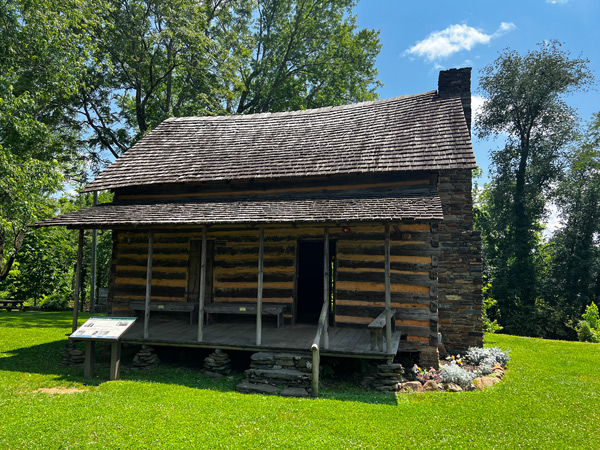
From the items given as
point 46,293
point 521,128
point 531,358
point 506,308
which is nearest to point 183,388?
point 531,358

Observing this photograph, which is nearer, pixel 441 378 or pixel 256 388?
pixel 256 388

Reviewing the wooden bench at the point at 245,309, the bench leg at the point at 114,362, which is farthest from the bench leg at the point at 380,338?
the bench leg at the point at 114,362

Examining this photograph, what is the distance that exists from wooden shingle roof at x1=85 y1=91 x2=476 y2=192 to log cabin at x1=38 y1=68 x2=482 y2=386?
7 cm

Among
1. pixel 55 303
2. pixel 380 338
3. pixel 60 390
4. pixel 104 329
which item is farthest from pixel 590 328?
pixel 55 303

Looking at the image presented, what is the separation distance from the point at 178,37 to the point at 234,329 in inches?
685

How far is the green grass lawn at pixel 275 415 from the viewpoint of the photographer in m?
5.41

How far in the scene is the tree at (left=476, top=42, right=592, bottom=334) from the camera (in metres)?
25.5

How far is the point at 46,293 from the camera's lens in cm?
2667

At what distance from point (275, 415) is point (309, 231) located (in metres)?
5.53

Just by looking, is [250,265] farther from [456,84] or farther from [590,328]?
[590,328]

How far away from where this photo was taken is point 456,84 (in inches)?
532

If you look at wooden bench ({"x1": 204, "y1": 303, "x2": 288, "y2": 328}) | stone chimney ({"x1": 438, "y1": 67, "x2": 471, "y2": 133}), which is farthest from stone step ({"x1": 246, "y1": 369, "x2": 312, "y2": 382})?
stone chimney ({"x1": 438, "y1": 67, "x2": 471, "y2": 133})

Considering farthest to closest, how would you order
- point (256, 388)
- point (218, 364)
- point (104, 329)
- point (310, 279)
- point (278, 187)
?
point (310, 279) → point (278, 187) → point (218, 364) → point (104, 329) → point (256, 388)

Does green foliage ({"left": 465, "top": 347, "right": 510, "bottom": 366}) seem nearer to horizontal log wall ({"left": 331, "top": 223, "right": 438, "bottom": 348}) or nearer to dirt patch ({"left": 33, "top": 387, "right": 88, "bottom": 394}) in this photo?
horizontal log wall ({"left": 331, "top": 223, "right": 438, "bottom": 348})
